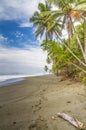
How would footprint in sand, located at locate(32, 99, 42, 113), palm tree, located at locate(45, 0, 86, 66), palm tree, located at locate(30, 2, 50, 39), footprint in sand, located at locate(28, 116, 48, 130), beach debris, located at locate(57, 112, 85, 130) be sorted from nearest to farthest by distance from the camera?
1. beach debris, located at locate(57, 112, 85, 130)
2. footprint in sand, located at locate(28, 116, 48, 130)
3. footprint in sand, located at locate(32, 99, 42, 113)
4. palm tree, located at locate(45, 0, 86, 66)
5. palm tree, located at locate(30, 2, 50, 39)

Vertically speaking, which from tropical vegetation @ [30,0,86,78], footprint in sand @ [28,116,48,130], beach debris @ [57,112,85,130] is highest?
tropical vegetation @ [30,0,86,78]

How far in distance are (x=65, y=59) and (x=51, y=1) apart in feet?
18.0

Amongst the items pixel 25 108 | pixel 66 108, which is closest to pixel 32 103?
pixel 25 108

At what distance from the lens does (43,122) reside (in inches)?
293

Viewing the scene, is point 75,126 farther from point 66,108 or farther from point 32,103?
point 32,103

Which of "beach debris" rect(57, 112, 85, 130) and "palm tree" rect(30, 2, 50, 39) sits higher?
"palm tree" rect(30, 2, 50, 39)

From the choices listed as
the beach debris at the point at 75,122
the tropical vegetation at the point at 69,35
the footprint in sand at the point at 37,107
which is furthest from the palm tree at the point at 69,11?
the beach debris at the point at 75,122

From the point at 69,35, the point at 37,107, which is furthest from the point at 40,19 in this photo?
the point at 37,107

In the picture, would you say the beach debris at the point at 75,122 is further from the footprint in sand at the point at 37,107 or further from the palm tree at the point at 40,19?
the palm tree at the point at 40,19

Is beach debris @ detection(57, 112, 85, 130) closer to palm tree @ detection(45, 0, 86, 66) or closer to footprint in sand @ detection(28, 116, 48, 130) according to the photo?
footprint in sand @ detection(28, 116, 48, 130)

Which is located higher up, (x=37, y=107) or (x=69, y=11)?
(x=69, y=11)

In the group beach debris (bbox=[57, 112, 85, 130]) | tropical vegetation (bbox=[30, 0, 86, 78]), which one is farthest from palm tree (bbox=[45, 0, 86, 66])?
beach debris (bbox=[57, 112, 85, 130])

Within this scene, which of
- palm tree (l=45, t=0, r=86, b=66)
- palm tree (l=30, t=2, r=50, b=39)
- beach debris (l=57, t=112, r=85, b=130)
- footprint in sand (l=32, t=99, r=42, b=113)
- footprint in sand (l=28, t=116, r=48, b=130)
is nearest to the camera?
beach debris (l=57, t=112, r=85, b=130)

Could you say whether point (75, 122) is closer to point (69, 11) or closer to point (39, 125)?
point (39, 125)
